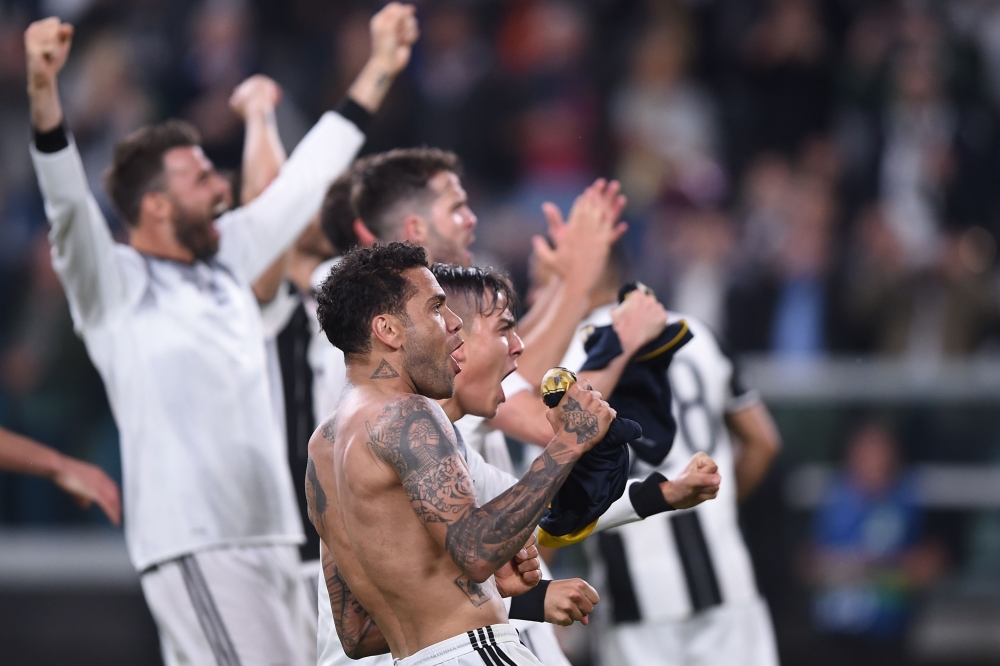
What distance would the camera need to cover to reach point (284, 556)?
17.7 feet

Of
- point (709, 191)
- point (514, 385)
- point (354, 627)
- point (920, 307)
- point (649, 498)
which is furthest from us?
point (709, 191)

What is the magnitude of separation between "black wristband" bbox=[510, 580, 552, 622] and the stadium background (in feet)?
13.4

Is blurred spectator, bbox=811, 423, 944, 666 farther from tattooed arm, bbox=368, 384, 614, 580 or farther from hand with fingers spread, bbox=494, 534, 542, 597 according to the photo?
tattooed arm, bbox=368, 384, 614, 580

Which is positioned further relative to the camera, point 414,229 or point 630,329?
point 414,229

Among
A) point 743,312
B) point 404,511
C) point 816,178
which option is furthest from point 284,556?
point 816,178

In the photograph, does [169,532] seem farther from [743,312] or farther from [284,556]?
[743,312]

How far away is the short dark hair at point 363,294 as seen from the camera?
11.9 ft

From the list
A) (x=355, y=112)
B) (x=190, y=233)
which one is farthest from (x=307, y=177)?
(x=190, y=233)

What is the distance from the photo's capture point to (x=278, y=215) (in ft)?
18.7

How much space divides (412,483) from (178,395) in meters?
2.19

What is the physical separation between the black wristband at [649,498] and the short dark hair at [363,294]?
969 millimetres

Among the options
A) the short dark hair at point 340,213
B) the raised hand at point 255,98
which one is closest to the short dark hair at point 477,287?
the short dark hair at point 340,213

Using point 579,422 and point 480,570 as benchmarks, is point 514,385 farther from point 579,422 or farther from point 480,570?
point 480,570

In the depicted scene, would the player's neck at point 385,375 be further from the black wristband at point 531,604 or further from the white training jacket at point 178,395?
the white training jacket at point 178,395
